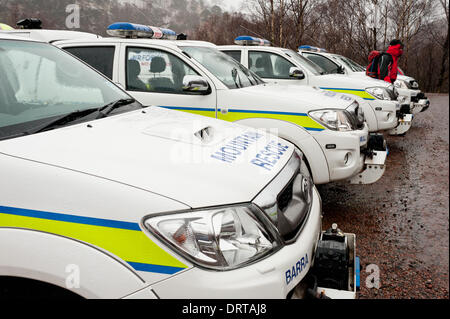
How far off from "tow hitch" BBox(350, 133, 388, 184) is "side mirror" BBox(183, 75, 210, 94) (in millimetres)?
1888

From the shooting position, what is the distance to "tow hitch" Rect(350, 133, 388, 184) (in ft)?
14.3

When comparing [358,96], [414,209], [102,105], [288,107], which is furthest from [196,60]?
[358,96]

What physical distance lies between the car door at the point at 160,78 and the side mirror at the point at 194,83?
0.56ft

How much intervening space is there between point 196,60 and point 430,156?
15.9 ft

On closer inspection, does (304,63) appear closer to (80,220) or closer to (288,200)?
(288,200)

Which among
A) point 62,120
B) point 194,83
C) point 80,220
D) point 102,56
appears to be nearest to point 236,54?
point 102,56

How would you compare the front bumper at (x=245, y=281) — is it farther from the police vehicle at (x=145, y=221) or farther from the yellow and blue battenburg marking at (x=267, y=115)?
the yellow and blue battenburg marking at (x=267, y=115)

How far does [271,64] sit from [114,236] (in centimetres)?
597

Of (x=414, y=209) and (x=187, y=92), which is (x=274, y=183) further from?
(x=414, y=209)

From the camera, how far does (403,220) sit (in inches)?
167

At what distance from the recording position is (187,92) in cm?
445

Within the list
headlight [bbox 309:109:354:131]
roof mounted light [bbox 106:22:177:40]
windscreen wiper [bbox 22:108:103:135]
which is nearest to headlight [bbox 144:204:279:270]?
windscreen wiper [bbox 22:108:103:135]

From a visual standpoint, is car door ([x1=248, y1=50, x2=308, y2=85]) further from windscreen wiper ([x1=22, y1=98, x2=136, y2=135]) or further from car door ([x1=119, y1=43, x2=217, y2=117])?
windscreen wiper ([x1=22, y1=98, x2=136, y2=135])

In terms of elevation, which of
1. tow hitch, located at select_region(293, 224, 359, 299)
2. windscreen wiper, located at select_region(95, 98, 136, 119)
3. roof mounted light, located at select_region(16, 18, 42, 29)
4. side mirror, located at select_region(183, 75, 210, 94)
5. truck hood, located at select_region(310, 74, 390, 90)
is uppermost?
roof mounted light, located at select_region(16, 18, 42, 29)
